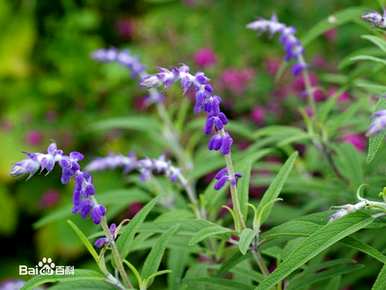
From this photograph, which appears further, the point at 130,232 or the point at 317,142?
the point at 317,142

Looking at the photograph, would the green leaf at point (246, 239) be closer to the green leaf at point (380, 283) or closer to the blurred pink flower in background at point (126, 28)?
the green leaf at point (380, 283)

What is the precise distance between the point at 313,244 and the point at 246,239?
0.17 metres

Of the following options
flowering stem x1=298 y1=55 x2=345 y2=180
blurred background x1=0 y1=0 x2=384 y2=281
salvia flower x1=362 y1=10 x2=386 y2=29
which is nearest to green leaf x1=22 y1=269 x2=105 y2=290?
salvia flower x1=362 y1=10 x2=386 y2=29

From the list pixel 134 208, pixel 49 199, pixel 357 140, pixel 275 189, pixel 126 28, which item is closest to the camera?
pixel 275 189

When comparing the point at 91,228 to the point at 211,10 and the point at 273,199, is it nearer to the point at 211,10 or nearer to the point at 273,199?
the point at 211,10

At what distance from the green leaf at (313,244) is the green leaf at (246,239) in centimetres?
9

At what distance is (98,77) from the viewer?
16.2 feet

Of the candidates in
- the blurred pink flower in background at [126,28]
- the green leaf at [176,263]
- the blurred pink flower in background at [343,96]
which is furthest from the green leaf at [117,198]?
the blurred pink flower in background at [126,28]

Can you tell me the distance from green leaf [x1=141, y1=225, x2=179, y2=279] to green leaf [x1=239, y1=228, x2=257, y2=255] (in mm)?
173

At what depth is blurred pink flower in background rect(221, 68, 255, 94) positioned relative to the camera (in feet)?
12.3

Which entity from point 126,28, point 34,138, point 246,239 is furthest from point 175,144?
point 126,28

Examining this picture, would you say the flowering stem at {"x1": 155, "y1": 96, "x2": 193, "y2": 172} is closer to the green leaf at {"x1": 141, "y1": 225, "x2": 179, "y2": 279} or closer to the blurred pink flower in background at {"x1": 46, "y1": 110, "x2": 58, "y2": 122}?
the green leaf at {"x1": 141, "y1": 225, "x2": 179, "y2": 279}

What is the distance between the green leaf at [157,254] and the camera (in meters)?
1.57

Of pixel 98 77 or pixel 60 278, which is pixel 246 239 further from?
pixel 98 77
